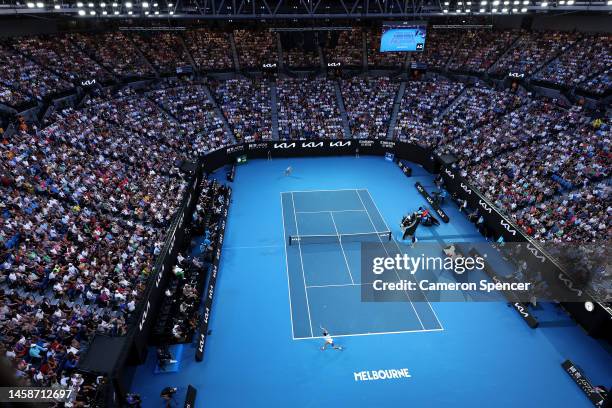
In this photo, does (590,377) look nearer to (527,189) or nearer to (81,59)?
(527,189)

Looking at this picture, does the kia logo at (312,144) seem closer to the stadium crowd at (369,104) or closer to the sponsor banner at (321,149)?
the sponsor banner at (321,149)

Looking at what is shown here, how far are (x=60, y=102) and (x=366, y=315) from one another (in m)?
28.9

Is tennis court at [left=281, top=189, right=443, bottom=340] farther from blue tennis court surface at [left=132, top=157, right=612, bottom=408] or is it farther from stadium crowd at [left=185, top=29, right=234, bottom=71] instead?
stadium crowd at [left=185, top=29, right=234, bottom=71]

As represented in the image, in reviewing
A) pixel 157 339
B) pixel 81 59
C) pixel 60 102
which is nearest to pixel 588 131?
pixel 157 339

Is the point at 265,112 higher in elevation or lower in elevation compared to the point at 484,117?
higher

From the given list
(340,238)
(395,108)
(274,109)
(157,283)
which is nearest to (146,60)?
(274,109)

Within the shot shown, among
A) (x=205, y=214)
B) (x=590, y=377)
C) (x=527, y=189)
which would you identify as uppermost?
(x=205, y=214)

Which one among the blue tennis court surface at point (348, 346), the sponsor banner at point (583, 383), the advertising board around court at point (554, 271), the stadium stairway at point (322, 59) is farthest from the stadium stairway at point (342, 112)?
the sponsor banner at point (583, 383)

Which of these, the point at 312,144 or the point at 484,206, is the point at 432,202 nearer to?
the point at 484,206

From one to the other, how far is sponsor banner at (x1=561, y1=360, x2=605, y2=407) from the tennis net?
38.4 feet

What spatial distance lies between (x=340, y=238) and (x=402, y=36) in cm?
2378

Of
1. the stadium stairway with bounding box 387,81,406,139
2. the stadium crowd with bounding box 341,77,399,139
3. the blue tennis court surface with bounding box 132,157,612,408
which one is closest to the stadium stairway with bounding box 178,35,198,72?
the stadium crowd with bounding box 341,77,399,139

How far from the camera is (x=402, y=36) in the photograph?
40.8 m

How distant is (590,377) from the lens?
17.4m
